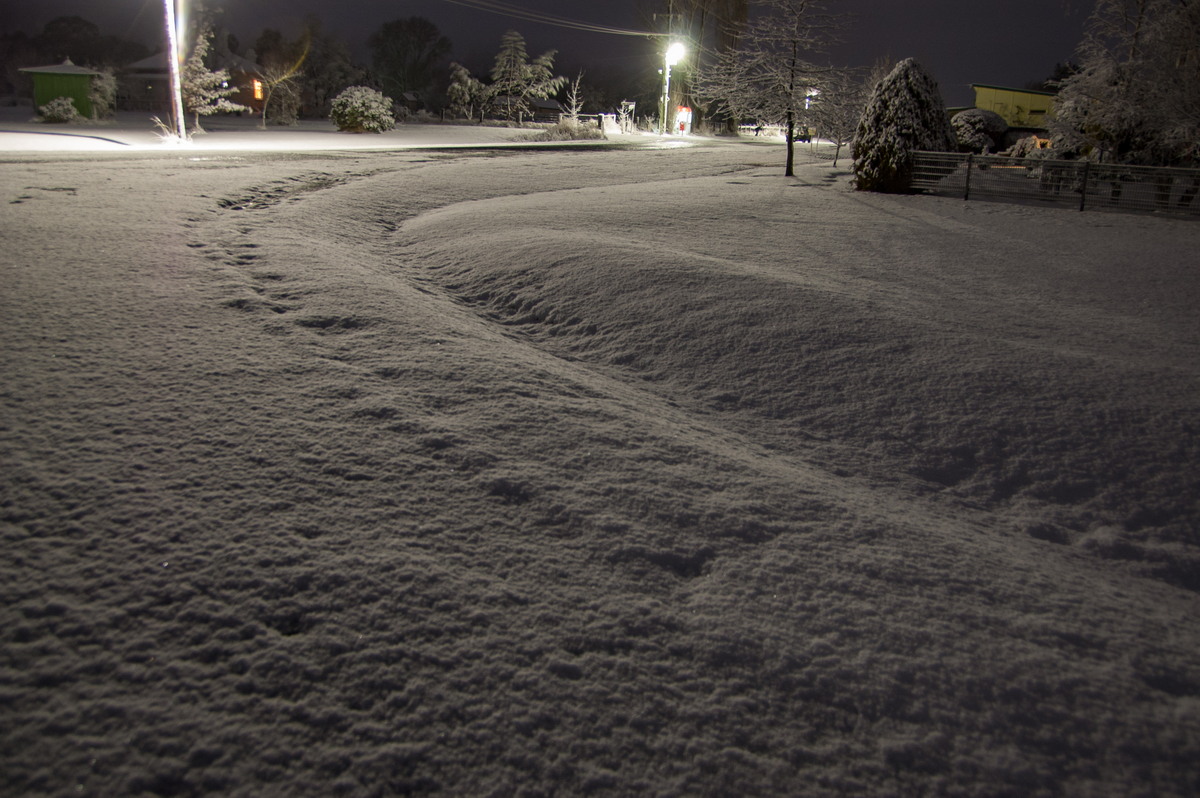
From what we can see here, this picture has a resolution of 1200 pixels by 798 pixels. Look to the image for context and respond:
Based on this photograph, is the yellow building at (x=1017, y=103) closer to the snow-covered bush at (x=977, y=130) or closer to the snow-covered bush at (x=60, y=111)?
the snow-covered bush at (x=977, y=130)

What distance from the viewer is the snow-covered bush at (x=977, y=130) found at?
2398cm

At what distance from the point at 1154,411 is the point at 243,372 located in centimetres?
543

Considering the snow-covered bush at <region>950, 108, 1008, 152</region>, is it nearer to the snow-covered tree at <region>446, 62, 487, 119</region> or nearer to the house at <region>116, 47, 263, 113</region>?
the snow-covered tree at <region>446, 62, 487, 119</region>

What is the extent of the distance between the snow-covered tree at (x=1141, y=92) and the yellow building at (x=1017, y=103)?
867 inches

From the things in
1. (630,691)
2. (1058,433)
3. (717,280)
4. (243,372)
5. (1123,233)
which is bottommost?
(630,691)

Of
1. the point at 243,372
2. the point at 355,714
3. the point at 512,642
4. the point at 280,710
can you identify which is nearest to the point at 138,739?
the point at 280,710

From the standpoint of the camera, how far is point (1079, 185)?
15531 millimetres

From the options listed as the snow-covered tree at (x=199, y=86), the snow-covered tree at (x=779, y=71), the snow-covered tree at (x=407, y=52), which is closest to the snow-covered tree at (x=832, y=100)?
the snow-covered tree at (x=779, y=71)

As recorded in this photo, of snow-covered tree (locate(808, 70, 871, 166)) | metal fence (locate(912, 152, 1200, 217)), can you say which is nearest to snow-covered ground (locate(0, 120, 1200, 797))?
metal fence (locate(912, 152, 1200, 217))

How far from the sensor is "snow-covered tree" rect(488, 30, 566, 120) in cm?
4653

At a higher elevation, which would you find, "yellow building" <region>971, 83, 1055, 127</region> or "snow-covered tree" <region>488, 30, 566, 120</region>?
"snow-covered tree" <region>488, 30, 566, 120</region>

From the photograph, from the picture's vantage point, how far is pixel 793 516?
2.96 m

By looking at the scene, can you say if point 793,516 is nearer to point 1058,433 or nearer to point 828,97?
point 1058,433

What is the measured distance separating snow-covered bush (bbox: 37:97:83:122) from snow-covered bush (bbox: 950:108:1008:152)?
3360 cm
